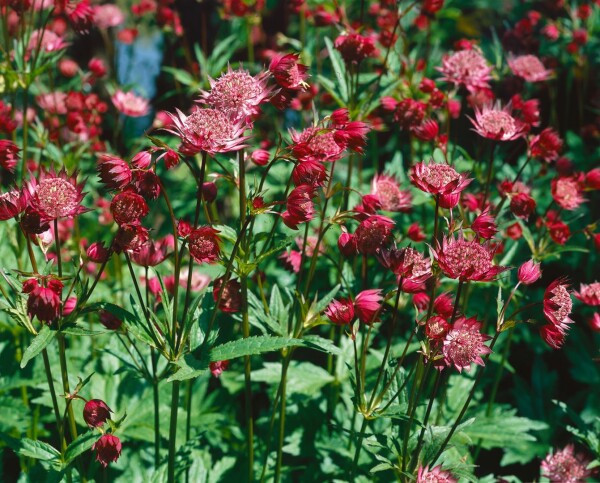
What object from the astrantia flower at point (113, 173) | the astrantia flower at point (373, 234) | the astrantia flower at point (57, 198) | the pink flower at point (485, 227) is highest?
the astrantia flower at point (113, 173)

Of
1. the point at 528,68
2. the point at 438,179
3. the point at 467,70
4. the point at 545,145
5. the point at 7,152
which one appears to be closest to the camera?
the point at 438,179

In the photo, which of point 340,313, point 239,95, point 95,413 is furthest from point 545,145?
point 95,413

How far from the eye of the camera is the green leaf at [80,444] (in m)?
1.64

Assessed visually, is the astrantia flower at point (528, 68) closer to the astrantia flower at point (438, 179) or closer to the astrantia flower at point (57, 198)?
the astrantia flower at point (438, 179)

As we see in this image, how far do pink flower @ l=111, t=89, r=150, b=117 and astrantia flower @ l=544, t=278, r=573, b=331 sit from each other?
6.93 ft

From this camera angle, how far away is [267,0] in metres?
4.71

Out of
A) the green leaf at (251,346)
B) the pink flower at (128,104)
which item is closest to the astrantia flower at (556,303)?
the green leaf at (251,346)

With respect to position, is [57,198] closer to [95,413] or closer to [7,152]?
[7,152]

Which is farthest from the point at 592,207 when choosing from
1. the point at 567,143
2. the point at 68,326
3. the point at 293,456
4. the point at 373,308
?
the point at 68,326

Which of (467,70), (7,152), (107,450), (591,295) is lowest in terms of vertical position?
(107,450)

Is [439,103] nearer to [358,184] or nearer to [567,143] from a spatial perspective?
[358,184]

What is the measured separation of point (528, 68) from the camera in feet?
9.37

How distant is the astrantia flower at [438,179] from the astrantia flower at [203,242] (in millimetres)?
495

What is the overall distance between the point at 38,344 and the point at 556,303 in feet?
3.79
